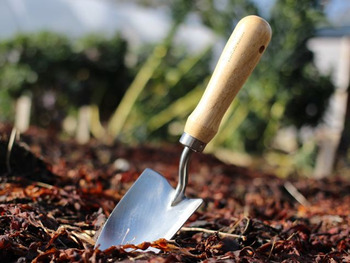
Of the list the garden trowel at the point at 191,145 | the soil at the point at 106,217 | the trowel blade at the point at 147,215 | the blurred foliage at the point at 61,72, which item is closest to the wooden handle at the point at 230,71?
the garden trowel at the point at 191,145

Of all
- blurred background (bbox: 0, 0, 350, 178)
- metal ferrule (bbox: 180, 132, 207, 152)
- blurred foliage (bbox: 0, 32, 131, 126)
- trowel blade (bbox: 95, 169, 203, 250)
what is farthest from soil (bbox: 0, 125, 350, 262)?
blurred foliage (bbox: 0, 32, 131, 126)

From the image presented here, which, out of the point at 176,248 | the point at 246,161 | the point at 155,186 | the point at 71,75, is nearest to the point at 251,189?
the point at 155,186

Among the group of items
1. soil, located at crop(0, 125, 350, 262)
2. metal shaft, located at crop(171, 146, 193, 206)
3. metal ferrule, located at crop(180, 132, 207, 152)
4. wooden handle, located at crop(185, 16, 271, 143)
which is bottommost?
soil, located at crop(0, 125, 350, 262)

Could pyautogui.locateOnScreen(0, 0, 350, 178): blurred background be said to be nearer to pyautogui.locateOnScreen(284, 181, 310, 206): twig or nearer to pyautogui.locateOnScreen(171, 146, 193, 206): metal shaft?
pyautogui.locateOnScreen(284, 181, 310, 206): twig

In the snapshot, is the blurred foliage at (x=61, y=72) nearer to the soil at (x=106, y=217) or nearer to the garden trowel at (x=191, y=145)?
the soil at (x=106, y=217)

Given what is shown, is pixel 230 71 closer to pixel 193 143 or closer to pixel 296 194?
pixel 193 143

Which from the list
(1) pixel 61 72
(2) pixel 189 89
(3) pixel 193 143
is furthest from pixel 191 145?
(1) pixel 61 72
